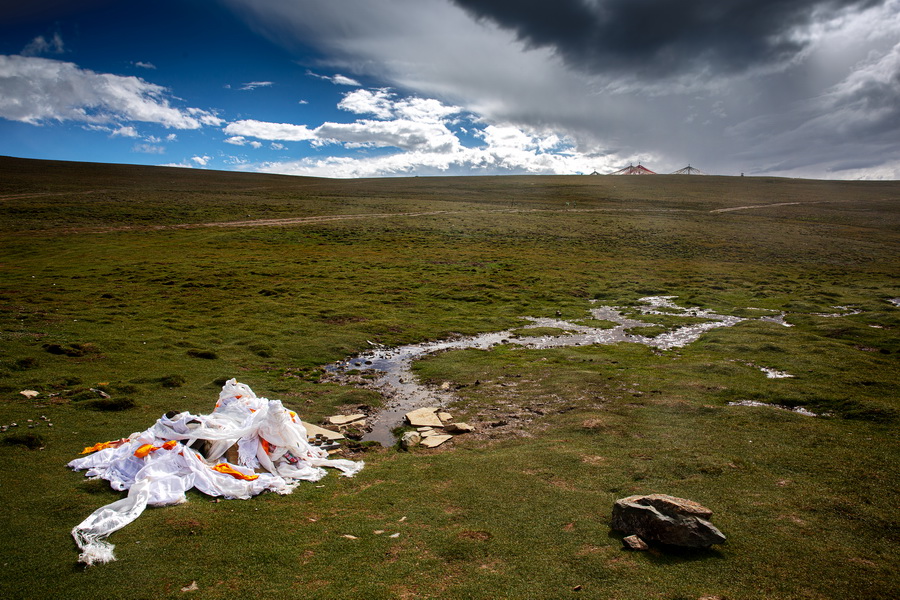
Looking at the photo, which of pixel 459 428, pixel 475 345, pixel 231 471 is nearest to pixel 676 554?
pixel 459 428

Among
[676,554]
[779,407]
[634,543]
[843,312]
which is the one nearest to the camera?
[676,554]

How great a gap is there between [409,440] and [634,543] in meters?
8.15

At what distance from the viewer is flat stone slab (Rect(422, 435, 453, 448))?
47.8 ft

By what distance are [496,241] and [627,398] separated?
2068 inches

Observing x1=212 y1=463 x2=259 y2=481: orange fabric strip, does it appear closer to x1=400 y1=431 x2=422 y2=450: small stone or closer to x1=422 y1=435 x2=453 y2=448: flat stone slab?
x1=400 y1=431 x2=422 y2=450: small stone

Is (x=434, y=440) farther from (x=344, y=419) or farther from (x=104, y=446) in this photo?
(x=104, y=446)

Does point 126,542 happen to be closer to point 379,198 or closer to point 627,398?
point 627,398

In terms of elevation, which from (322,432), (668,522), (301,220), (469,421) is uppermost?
(301,220)

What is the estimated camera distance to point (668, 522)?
810cm

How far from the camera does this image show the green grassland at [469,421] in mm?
7727

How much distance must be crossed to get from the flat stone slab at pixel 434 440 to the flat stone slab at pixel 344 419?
10.7 feet

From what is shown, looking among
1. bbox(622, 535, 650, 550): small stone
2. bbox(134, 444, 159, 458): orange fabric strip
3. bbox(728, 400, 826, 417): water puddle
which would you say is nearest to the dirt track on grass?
bbox(134, 444, 159, 458): orange fabric strip

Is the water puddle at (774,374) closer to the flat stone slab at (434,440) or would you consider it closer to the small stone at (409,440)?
the flat stone slab at (434,440)

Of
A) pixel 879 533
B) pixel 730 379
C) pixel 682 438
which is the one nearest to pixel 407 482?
pixel 682 438
